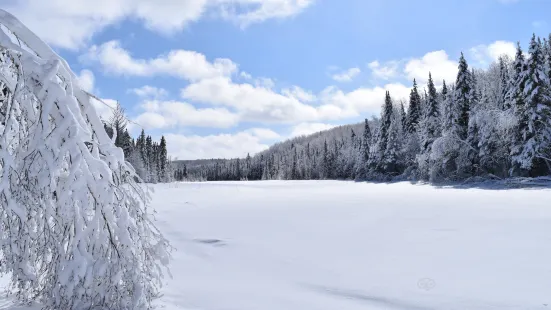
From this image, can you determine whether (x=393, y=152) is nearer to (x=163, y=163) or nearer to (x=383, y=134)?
(x=383, y=134)

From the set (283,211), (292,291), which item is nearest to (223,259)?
(292,291)

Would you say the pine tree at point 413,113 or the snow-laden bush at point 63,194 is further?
the pine tree at point 413,113

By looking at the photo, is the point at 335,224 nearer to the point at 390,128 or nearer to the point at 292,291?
the point at 292,291

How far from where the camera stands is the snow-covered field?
4738 mm

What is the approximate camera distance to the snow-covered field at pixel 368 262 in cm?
474

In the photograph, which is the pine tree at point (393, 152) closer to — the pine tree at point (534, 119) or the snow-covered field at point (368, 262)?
the pine tree at point (534, 119)

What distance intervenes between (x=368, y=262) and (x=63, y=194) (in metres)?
5.17

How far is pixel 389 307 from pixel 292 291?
1443mm

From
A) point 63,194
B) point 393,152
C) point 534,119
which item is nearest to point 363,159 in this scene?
point 393,152
